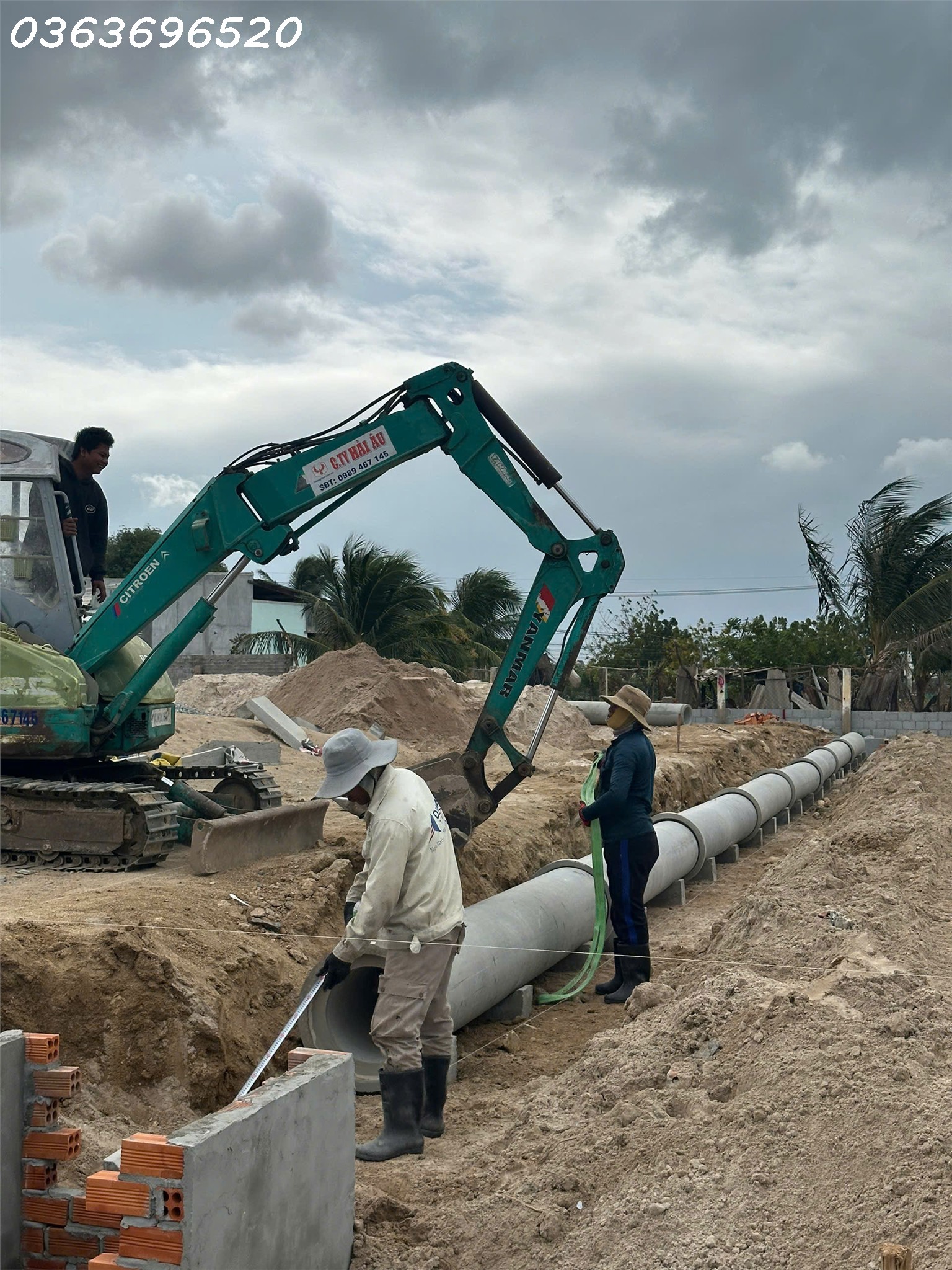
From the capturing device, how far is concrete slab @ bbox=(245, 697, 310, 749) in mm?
16547

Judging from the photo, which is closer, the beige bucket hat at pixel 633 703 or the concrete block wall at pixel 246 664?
the beige bucket hat at pixel 633 703

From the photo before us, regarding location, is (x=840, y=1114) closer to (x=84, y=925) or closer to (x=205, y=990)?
(x=205, y=990)

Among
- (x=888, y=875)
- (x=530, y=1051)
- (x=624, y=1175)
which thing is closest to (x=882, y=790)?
(x=888, y=875)

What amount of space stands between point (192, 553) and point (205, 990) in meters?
3.70

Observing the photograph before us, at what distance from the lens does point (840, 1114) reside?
13.2 ft

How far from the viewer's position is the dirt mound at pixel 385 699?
59.1 feet

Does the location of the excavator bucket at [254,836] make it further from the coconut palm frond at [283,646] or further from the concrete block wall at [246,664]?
the concrete block wall at [246,664]

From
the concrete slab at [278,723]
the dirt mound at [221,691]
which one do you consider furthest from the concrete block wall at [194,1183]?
the dirt mound at [221,691]

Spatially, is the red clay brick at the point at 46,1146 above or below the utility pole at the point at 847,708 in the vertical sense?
below

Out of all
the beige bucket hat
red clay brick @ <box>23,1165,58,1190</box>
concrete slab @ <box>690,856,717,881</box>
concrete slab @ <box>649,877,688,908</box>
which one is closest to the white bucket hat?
red clay brick @ <box>23,1165,58,1190</box>

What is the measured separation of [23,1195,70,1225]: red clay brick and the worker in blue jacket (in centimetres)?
391

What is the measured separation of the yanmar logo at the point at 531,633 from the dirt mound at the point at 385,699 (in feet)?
27.7

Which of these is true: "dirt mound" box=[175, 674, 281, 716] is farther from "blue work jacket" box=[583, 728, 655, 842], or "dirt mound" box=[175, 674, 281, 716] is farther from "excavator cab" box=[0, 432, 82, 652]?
"blue work jacket" box=[583, 728, 655, 842]

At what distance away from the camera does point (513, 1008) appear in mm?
7219
